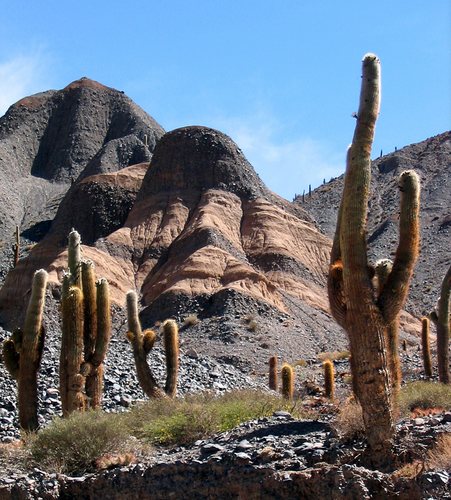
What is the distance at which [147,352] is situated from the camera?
21031 millimetres

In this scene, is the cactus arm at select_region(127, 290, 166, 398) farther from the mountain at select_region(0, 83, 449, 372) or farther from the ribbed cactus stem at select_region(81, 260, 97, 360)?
the mountain at select_region(0, 83, 449, 372)

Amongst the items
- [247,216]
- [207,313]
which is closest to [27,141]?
[247,216]

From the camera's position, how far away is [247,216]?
5906 centimetres

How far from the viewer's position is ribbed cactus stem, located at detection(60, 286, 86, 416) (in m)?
17.2

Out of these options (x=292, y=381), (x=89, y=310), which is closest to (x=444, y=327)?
(x=292, y=381)

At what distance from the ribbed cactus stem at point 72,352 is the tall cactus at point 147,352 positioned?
3058 mm

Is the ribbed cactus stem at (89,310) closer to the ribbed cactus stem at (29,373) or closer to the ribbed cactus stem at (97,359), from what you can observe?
the ribbed cactus stem at (97,359)

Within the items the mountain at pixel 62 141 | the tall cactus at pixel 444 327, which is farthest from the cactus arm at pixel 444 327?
the mountain at pixel 62 141

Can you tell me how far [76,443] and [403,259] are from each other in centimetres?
540

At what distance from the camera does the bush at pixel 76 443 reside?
42.0 ft

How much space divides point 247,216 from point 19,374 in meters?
41.6

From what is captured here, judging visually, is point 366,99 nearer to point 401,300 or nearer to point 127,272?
point 401,300

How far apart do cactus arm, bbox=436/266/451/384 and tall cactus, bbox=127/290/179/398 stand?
22.0 ft

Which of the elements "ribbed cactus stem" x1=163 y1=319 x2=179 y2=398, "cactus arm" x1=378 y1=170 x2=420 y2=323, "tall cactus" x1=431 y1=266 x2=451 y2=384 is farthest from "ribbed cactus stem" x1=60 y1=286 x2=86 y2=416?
"tall cactus" x1=431 y1=266 x2=451 y2=384
